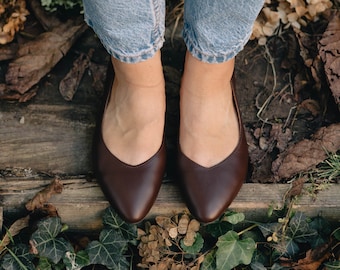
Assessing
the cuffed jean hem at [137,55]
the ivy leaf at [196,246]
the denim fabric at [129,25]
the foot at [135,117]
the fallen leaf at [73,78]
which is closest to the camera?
the denim fabric at [129,25]

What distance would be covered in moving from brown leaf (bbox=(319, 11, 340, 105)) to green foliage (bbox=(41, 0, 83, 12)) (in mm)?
755

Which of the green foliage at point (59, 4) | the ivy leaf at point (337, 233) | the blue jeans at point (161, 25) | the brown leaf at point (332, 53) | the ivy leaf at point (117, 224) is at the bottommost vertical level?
the ivy leaf at point (117, 224)

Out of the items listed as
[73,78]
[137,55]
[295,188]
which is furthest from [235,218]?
[73,78]

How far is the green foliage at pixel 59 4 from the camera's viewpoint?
1.75 m

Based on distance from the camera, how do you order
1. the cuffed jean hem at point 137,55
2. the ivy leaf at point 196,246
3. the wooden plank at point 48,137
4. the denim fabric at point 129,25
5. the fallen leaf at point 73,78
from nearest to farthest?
the denim fabric at point 129,25
the cuffed jean hem at point 137,55
the ivy leaf at point 196,246
the wooden plank at point 48,137
the fallen leaf at point 73,78

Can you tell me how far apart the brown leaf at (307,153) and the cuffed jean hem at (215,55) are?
0.44 m

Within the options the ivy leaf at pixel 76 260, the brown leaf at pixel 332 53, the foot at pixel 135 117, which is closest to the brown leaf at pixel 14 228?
the ivy leaf at pixel 76 260

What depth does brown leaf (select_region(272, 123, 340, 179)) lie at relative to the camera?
1532mm

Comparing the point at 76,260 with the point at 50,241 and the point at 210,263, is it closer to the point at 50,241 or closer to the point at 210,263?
the point at 50,241

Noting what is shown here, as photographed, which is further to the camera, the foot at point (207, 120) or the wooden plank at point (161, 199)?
the wooden plank at point (161, 199)

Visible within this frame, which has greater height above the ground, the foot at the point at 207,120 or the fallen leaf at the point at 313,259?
the foot at the point at 207,120

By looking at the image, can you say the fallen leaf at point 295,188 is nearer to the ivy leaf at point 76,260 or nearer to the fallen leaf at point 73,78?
the ivy leaf at point 76,260

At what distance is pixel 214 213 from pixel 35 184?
488 mm

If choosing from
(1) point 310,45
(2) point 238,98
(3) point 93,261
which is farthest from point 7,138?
(1) point 310,45
